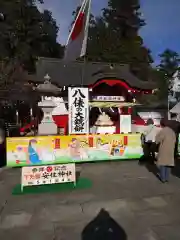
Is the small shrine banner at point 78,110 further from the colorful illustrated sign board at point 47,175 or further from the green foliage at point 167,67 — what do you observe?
the green foliage at point 167,67

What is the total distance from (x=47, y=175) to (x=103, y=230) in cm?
287

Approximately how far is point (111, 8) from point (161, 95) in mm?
28769

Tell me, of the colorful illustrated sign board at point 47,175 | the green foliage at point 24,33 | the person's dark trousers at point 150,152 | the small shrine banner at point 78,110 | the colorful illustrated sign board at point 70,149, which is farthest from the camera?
the green foliage at point 24,33

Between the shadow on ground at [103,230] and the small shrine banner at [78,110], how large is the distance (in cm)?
755

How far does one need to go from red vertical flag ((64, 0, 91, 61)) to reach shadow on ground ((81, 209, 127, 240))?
25.9 ft

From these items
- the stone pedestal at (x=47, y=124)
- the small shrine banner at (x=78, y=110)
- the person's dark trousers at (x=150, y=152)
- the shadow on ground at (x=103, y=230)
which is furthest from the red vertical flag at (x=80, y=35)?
the shadow on ground at (x=103, y=230)

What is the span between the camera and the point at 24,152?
1005cm

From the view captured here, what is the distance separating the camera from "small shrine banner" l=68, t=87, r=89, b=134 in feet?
42.5

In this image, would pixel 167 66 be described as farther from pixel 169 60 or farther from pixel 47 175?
pixel 47 175

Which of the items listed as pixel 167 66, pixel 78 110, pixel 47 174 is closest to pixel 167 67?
pixel 167 66

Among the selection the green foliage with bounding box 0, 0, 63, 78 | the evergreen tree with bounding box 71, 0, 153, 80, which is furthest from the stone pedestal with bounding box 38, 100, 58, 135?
the evergreen tree with bounding box 71, 0, 153, 80

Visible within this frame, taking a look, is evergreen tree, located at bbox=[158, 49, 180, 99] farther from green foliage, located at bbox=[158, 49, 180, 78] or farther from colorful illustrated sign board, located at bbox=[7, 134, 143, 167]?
colorful illustrated sign board, located at bbox=[7, 134, 143, 167]

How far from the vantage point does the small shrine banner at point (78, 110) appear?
1295 cm

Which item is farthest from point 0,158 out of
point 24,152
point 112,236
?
point 112,236
